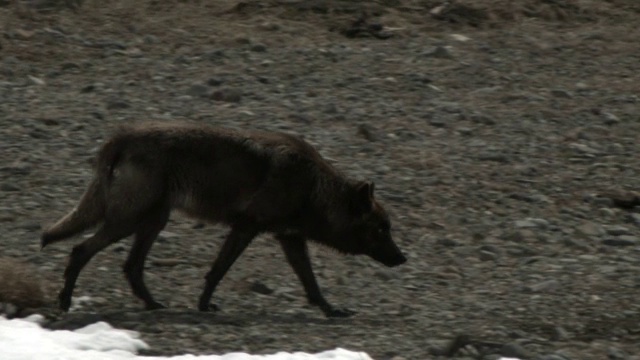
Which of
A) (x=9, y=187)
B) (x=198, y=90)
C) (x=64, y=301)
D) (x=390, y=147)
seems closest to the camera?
(x=64, y=301)

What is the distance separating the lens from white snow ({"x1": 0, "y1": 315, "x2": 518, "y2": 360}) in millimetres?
8828

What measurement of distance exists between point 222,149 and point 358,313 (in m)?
1.41

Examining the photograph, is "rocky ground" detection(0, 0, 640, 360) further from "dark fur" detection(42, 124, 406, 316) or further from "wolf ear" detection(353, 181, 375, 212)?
"wolf ear" detection(353, 181, 375, 212)

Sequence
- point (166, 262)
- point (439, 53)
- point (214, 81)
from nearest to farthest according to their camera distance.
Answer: point (166, 262) < point (214, 81) < point (439, 53)

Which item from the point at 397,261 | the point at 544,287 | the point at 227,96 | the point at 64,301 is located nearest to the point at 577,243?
the point at 544,287

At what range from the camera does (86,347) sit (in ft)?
29.7

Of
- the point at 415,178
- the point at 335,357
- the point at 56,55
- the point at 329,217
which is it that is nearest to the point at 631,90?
the point at 415,178

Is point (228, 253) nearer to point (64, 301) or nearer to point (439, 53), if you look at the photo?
point (64, 301)

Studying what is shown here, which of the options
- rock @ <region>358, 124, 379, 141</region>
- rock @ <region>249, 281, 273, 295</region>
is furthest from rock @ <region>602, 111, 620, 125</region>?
rock @ <region>249, 281, 273, 295</region>

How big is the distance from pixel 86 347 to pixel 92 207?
1412mm

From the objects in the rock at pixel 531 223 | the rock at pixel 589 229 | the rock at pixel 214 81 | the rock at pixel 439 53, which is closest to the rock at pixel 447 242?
the rock at pixel 531 223

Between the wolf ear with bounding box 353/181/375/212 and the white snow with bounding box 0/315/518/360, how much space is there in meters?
1.99

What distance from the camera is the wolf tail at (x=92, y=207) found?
1012 cm

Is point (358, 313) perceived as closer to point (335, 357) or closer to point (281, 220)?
point (281, 220)
